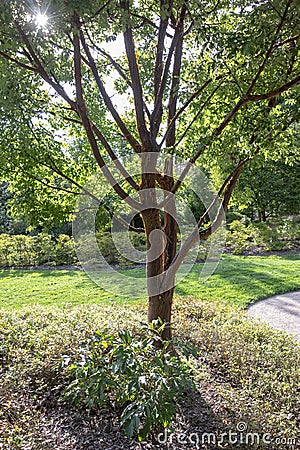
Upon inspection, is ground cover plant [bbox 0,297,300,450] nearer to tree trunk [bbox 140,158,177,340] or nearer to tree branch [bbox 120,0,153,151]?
tree trunk [bbox 140,158,177,340]

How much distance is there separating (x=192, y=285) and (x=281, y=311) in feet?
6.18

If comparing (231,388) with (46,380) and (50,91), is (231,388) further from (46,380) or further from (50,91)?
(50,91)

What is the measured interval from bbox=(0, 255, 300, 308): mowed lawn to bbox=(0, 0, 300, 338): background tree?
2580 mm

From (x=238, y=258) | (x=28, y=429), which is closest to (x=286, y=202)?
(x=238, y=258)

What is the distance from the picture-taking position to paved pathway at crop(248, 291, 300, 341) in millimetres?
4408

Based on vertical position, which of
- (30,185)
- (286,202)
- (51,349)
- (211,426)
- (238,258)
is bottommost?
(211,426)

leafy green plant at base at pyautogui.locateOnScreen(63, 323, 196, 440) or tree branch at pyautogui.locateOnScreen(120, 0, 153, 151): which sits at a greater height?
tree branch at pyautogui.locateOnScreen(120, 0, 153, 151)

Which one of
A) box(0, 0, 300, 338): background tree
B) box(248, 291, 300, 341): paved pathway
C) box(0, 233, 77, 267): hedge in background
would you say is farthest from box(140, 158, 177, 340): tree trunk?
box(0, 233, 77, 267): hedge in background

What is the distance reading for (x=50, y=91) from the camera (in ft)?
12.2

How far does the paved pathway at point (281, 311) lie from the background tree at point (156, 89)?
2029mm

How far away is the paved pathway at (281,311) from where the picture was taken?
441 cm

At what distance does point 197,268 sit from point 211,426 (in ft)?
19.6

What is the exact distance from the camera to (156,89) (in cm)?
329

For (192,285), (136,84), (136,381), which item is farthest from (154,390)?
(192,285)
